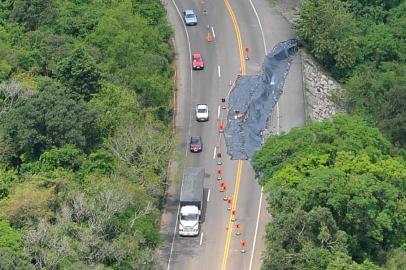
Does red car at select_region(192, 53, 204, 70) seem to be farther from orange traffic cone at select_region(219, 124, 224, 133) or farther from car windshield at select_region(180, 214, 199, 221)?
car windshield at select_region(180, 214, 199, 221)

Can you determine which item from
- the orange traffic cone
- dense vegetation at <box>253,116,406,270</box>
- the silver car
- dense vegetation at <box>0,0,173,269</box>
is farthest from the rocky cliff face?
dense vegetation at <box>253,116,406,270</box>

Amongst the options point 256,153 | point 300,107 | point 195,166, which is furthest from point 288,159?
point 300,107

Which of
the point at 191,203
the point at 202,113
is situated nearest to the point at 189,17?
the point at 202,113

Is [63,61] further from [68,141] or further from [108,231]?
[108,231]

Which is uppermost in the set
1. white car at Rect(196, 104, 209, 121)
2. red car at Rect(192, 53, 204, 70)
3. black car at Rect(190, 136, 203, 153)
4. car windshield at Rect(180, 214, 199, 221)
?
red car at Rect(192, 53, 204, 70)

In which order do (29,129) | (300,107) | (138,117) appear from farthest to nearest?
(300,107) < (138,117) < (29,129)

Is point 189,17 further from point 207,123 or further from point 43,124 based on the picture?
point 43,124
